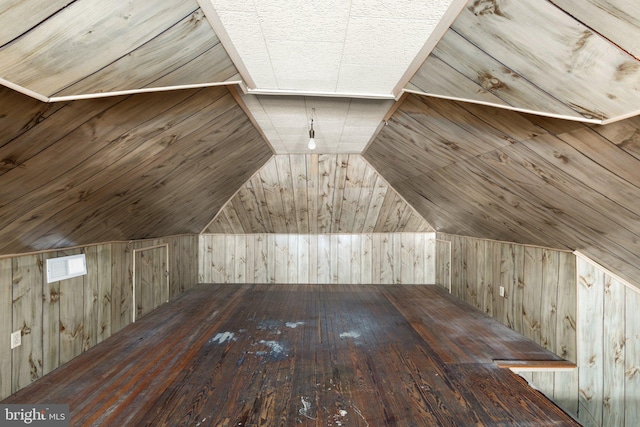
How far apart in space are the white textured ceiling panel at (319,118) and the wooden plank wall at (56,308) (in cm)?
208

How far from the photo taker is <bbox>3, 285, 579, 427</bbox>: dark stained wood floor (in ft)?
6.69

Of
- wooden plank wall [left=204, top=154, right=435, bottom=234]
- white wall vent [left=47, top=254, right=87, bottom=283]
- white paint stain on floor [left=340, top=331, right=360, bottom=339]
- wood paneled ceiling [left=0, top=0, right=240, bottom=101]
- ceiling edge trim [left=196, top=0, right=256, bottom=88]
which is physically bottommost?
white paint stain on floor [left=340, top=331, right=360, bottom=339]

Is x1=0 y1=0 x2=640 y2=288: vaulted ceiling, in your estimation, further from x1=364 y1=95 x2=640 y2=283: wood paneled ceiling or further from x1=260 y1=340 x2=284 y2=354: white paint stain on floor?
x1=260 y1=340 x2=284 y2=354: white paint stain on floor

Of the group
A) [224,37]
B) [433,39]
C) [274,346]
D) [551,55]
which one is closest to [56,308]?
[274,346]

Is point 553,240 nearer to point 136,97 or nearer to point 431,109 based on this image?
point 431,109

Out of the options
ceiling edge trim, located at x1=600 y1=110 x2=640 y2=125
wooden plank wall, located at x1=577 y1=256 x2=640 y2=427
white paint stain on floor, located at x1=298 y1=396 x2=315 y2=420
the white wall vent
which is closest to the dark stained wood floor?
white paint stain on floor, located at x1=298 y1=396 x2=315 y2=420

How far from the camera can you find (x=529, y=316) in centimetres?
346

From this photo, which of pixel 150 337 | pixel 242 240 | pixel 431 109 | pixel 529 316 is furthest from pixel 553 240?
pixel 242 240

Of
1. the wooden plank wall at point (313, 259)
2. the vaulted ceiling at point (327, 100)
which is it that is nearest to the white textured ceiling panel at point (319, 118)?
the vaulted ceiling at point (327, 100)

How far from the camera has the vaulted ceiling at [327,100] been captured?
3.89 feet

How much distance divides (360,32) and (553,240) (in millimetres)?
2688

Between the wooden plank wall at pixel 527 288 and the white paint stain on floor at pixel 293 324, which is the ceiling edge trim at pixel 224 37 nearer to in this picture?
the white paint stain on floor at pixel 293 324

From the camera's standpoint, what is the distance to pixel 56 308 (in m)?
2.79

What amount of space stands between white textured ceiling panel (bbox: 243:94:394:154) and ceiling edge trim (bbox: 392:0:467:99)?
0.73 m
